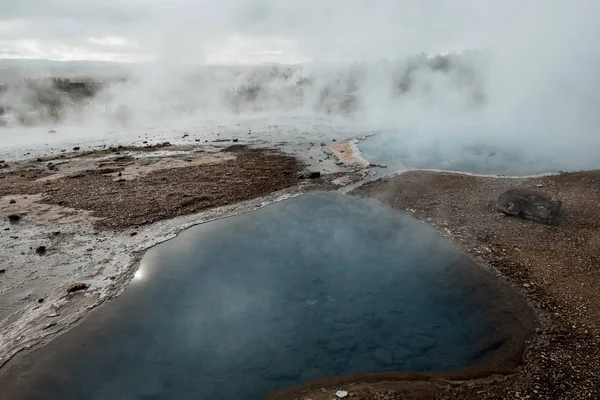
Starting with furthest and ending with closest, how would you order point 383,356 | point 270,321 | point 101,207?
point 101,207 → point 270,321 → point 383,356

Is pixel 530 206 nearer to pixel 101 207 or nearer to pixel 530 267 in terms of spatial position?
pixel 530 267

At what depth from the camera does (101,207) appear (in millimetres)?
13156

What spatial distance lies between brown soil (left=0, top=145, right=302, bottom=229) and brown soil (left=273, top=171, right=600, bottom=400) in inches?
192

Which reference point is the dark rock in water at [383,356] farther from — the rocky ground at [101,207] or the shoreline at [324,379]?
the rocky ground at [101,207]

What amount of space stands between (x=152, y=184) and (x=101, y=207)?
8.97ft

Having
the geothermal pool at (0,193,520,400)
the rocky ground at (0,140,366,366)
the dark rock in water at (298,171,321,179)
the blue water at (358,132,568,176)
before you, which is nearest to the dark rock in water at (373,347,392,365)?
the geothermal pool at (0,193,520,400)

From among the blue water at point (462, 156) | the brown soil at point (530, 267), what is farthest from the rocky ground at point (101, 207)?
the brown soil at point (530, 267)

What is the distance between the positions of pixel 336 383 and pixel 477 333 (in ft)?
9.79

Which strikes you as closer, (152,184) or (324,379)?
(324,379)

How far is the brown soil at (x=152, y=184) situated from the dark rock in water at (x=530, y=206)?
26.1 feet

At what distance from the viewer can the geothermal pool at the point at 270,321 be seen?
6266mm

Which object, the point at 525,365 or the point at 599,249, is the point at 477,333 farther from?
the point at 599,249

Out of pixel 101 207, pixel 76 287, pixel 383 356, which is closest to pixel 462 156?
pixel 383 356

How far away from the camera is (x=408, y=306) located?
317 inches
